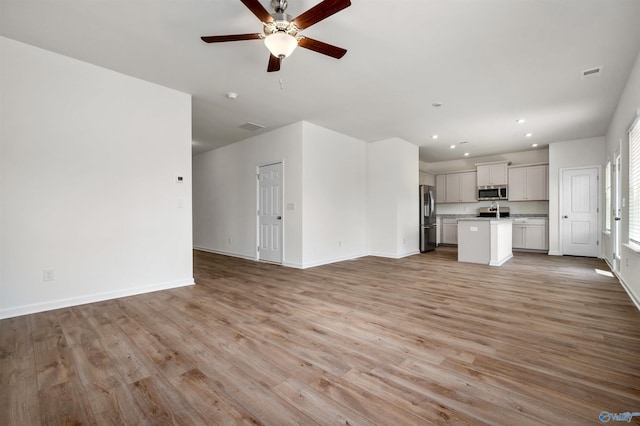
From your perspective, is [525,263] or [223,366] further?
[525,263]

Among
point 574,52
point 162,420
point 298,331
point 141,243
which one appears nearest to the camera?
point 162,420

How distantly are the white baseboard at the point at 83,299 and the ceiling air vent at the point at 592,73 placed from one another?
582 cm

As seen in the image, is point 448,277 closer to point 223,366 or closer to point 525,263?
point 525,263

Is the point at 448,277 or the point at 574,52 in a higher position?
the point at 574,52

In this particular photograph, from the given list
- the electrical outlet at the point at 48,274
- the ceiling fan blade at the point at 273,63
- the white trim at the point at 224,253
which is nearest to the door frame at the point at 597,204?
the white trim at the point at 224,253

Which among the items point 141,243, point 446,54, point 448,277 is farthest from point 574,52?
point 141,243

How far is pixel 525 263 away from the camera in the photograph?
18.9 ft

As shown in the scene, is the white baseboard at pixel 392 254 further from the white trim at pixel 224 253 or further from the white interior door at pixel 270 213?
the white trim at pixel 224 253

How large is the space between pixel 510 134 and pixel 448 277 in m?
3.79

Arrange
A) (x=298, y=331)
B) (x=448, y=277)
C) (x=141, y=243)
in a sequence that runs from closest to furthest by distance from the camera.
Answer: (x=298, y=331), (x=141, y=243), (x=448, y=277)

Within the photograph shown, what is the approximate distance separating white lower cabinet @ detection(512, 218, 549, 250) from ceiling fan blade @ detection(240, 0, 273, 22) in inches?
314

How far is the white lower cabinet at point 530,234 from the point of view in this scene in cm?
730

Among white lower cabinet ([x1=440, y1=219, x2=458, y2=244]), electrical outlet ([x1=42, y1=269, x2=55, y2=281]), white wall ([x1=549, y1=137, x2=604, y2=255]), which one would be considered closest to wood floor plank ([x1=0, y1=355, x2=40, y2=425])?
electrical outlet ([x1=42, y1=269, x2=55, y2=281])

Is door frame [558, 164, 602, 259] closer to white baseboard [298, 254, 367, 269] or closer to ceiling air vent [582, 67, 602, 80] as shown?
ceiling air vent [582, 67, 602, 80]
